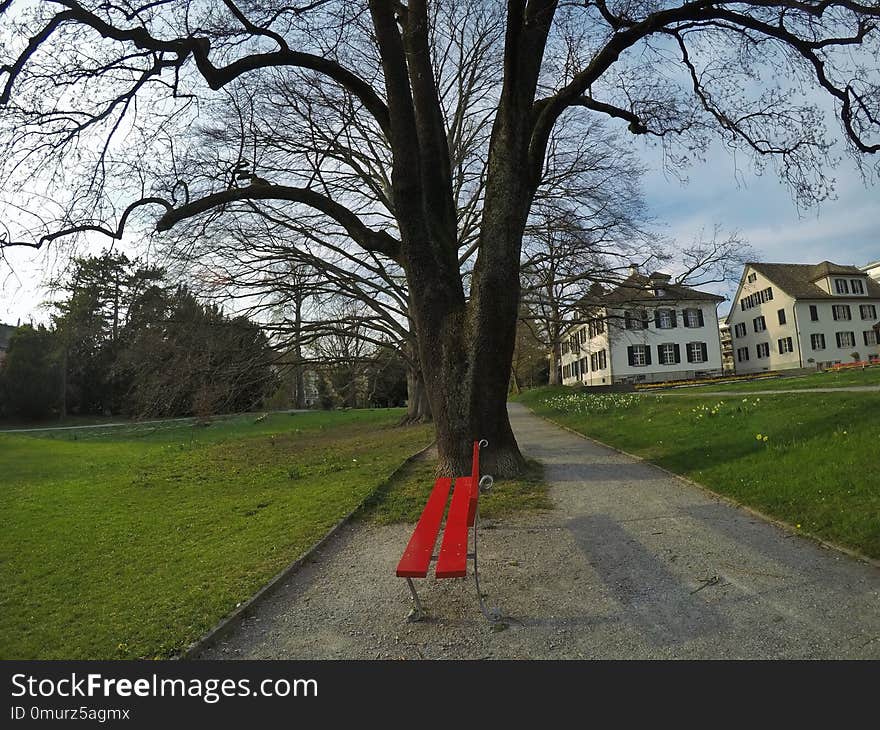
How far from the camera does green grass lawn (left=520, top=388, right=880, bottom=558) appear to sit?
5582 millimetres

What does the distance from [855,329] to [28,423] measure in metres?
66.6

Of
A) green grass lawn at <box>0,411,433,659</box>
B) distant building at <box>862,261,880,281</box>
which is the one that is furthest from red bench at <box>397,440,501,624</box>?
distant building at <box>862,261,880,281</box>

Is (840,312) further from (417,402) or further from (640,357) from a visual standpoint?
(417,402)

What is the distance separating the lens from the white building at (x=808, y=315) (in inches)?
1877

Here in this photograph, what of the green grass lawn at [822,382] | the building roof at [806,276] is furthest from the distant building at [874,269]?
the green grass lawn at [822,382]

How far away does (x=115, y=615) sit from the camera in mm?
4277

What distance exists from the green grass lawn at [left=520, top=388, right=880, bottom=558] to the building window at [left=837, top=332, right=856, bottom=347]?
43428 mm

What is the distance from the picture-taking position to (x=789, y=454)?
7.71 m

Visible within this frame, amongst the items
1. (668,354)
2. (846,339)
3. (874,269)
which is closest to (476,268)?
(668,354)

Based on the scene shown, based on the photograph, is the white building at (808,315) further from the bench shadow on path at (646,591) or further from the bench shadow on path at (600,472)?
the bench shadow on path at (646,591)

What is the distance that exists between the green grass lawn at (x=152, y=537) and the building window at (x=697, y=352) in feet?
133

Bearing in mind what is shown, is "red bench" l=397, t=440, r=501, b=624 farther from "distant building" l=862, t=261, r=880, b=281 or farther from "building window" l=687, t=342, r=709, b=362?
"distant building" l=862, t=261, r=880, b=281

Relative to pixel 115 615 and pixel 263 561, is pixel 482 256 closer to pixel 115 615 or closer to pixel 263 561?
pixel 263 561
